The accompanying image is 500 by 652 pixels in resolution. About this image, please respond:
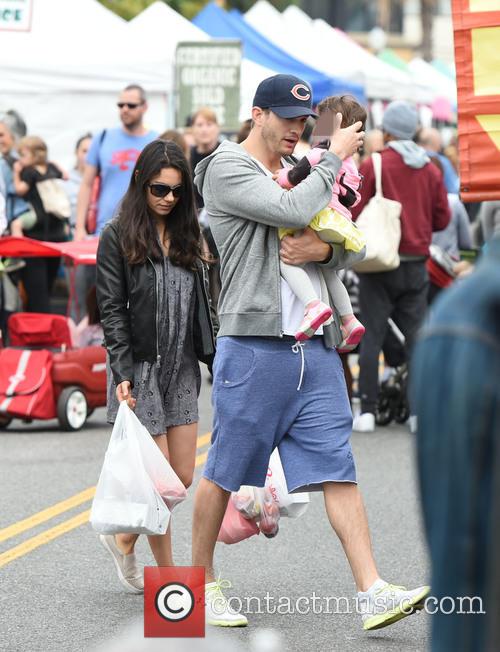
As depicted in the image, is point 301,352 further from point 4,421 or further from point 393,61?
point 393,61

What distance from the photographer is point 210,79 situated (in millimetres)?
18141

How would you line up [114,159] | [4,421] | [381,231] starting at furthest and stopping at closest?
[114,159], [4,421], [381,231]

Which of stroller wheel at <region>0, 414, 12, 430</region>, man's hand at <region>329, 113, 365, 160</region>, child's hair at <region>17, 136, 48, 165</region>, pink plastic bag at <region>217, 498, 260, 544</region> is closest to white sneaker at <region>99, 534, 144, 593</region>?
pink plastic bag at <region>217, 498, 260, 544</region>

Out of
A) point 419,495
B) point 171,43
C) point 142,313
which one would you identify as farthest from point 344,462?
point 171,43

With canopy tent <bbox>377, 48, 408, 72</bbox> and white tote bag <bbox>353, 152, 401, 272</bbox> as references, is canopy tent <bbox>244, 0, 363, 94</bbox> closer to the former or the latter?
canopy tent <bbox>377, 48, 408, 72</bbox>

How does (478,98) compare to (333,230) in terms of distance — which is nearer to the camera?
(333,230)

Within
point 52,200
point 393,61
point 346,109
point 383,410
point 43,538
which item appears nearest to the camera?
point 346,109

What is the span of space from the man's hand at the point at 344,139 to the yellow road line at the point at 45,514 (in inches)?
115

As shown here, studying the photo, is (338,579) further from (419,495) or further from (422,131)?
→ (422,131)

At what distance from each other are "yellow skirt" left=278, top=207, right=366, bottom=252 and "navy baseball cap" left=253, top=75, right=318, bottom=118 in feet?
1.19

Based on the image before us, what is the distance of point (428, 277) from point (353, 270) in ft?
2.04

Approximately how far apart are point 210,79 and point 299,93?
1300 cm

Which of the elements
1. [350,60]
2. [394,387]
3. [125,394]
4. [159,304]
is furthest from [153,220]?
[350,60]

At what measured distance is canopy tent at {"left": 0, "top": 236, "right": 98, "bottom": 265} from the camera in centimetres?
1093
